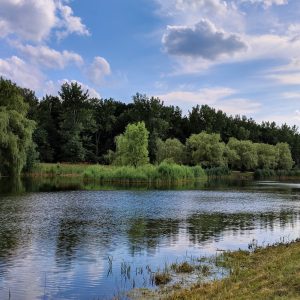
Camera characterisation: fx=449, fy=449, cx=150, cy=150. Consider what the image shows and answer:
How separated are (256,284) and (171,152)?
350ft

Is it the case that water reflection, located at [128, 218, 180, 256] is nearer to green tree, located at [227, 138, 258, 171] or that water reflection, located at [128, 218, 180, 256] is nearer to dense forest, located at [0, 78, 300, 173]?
dense forest, located at [0, 78, 300, 173]

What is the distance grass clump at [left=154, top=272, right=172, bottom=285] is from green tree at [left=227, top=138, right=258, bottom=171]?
10867 cm

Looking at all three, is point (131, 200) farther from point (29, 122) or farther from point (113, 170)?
point (113, 170)

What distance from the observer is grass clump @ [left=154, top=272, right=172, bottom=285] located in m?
16.0

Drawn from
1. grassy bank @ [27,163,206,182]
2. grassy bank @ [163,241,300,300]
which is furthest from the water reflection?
grassy bank @ [27,163,206,182]

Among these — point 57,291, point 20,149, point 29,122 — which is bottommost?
point 57,291

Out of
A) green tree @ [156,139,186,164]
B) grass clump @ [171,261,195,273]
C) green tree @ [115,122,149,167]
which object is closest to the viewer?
grass clump @ [171,261,195,273]

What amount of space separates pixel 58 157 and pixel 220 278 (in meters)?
112

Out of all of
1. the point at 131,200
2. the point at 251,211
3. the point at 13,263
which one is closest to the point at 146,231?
the point at 13,263

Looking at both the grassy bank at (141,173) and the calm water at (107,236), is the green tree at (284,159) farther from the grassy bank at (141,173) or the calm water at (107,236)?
the calm water at (107,236)

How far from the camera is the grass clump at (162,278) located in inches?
632

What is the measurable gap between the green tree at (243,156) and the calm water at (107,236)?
8237 cm

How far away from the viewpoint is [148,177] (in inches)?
3095

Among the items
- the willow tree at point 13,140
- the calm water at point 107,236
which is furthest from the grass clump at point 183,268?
the willow tree at point 13,140
